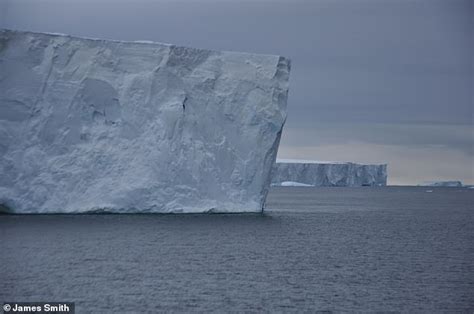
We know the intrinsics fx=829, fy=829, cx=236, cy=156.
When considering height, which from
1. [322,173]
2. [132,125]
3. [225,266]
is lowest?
[225,266]

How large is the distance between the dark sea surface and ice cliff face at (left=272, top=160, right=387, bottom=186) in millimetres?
46460

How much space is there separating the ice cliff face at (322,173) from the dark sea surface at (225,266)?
152ft

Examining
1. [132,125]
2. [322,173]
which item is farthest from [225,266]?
[322,173]

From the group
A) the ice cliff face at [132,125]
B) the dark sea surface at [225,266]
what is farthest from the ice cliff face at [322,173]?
the ice cliff face at [132,125]

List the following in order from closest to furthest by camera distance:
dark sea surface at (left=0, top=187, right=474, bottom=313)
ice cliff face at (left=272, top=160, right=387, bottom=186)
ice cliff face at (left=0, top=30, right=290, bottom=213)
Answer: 1. dark sea surface at (left=0, top=187, right=474, bottom=313)
2. ice cliff face at (left=0, top=30, right=290, bottom=213)
3. ice cliff face at (left=272, top=160, right=387, bottom=186)

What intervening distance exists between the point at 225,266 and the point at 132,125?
11.4 metres

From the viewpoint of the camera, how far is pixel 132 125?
3114cm

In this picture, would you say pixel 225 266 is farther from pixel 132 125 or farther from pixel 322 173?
pixel 322 173

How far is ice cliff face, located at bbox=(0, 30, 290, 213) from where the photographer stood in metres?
29.6

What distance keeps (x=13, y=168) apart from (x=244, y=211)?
9.30 meters

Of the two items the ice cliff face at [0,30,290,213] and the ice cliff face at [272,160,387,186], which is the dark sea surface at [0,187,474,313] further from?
the ice cliff face at [272,160,387,186]

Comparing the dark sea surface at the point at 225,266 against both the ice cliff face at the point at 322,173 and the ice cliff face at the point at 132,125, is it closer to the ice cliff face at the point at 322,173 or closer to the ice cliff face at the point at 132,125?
the ice cliff face at the point at 132,125

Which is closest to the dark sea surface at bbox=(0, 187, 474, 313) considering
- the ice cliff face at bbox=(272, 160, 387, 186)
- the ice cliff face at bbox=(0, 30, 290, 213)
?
the ice cliff face at bbox=(0, 30, 290, 213)

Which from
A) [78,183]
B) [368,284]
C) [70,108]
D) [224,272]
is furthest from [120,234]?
[368,284]
